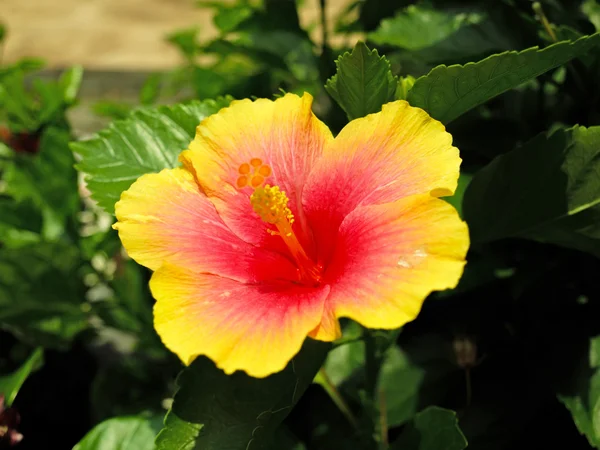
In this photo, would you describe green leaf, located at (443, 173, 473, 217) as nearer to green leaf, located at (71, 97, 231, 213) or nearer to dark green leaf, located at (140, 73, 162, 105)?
green leaf, located at (71, 97, 231, 213)

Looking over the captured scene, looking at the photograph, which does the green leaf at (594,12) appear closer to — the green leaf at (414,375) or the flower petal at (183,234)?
the green leaf at (414,375)

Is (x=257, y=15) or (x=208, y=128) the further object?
(x=257, y=15)

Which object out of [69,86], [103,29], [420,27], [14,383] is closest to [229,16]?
[69,86]

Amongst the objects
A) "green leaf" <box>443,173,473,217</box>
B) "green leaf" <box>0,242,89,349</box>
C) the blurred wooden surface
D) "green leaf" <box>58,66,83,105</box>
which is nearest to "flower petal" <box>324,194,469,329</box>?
"green leaf" <box>443,173,473,217</box>

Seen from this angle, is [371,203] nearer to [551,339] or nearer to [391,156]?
[391,156]

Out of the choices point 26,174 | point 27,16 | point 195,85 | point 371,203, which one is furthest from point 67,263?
point 27,16

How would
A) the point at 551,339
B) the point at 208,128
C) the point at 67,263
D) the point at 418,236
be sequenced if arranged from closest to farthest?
the point at 418,236 < the point at 208,128 < the point at 551,339 < the point at 67,263
